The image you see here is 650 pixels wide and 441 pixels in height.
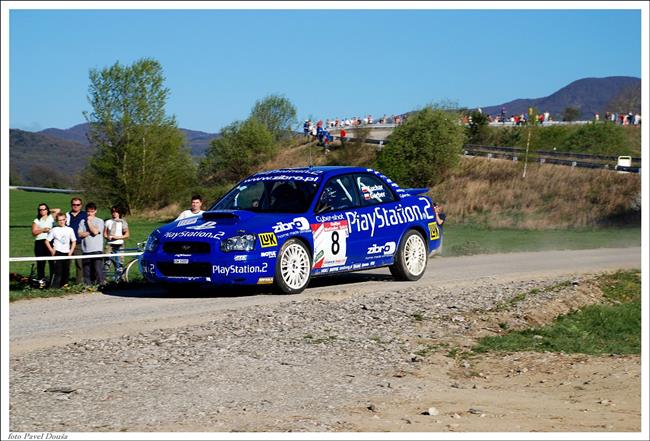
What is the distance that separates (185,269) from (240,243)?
901 millimetres

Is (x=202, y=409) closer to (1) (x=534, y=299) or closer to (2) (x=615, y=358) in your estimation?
(2) (x=615, y=358)

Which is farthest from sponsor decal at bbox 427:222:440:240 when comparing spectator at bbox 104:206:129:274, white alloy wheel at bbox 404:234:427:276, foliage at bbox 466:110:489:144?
foliage at bbox 466:110:489:144

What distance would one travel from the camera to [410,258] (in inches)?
708

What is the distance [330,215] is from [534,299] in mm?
3404

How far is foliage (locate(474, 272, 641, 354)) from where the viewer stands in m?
13.5

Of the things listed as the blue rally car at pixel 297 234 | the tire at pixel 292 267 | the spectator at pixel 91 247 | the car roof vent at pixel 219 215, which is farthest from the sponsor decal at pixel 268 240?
the spectator at pixel 91 247

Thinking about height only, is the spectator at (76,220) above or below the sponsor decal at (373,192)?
below

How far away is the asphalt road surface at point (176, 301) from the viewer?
42.3ft

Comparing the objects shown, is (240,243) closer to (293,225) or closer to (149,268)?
(293,225)

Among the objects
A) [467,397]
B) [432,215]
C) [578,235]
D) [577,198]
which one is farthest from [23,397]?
[577,198]

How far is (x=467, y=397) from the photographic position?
402 inches

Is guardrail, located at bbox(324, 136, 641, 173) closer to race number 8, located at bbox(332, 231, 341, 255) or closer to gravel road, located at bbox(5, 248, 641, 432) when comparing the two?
gravel road, located at bbox(5, 248, 641, 432)

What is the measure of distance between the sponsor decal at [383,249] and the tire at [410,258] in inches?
6.9

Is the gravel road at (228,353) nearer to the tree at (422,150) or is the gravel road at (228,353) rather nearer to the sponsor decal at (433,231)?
the sponsor decal at (433,231)
